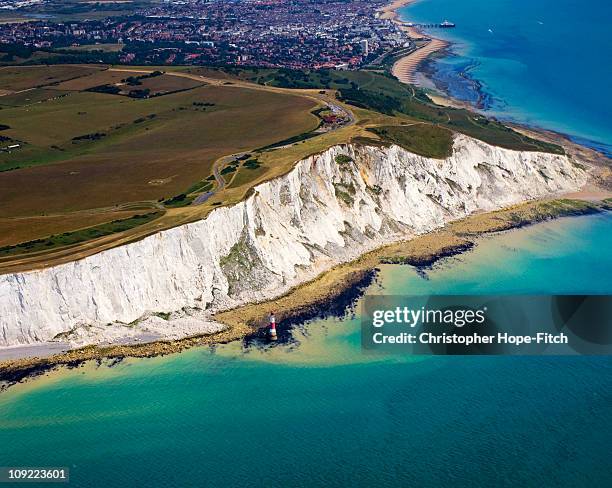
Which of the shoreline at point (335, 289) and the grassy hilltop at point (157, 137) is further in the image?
the grassy hilltop at point (157, 137)

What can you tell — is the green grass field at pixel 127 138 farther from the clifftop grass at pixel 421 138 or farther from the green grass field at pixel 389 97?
the green grass field at pixel 389 97

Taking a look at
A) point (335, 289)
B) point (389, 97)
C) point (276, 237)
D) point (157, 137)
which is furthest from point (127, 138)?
point (389, 97)

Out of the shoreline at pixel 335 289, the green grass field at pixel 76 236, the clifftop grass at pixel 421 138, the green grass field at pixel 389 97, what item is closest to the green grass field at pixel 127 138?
the green grass field at pixel 76 236

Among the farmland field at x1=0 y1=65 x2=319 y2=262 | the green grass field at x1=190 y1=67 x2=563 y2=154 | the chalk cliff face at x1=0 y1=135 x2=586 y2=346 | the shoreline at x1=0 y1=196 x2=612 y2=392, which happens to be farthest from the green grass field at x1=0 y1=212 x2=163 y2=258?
the green grass field at x1=190 y1=67 x2=563 y2=154

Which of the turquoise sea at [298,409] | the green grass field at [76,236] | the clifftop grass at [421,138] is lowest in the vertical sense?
the turquoise sea at [298,409]

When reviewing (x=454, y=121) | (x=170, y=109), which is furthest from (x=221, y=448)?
(x=454, y=121)

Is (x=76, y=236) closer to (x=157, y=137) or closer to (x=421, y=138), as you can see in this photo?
(x=157, y=137)

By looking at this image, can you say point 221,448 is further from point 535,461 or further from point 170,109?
point 170,109
